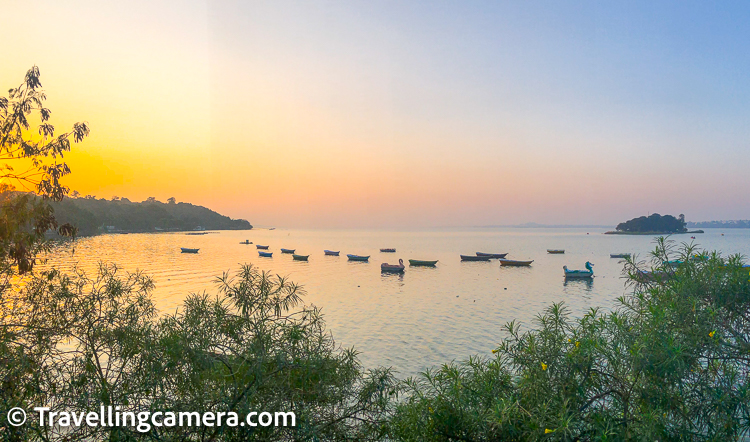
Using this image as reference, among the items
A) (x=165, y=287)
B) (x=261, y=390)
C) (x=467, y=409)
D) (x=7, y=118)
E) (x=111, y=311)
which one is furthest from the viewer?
(x=165, y=287)

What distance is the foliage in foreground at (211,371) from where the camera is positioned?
6.65 metres

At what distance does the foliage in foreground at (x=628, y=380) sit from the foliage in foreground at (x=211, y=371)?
132 cm

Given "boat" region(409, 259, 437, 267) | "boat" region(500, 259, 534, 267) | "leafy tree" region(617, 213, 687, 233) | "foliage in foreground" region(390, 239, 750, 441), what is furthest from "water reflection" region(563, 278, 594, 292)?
"leafy tree" region(617, 213, 687, 233)

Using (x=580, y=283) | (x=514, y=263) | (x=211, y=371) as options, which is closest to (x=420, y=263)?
(x=514, y=263)

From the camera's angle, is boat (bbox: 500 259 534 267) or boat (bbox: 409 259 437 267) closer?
boat (bbox: 500 259 534 267)

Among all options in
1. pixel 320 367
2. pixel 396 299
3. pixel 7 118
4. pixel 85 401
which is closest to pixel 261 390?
pixel 320 367

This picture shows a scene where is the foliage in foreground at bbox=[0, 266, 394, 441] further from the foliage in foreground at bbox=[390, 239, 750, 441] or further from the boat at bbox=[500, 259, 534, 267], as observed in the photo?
the boat at bbox=[500, 259, 534, 267]

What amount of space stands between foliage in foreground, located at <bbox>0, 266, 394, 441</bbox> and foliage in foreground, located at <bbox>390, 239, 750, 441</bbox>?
4.34ft

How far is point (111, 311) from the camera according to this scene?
853 centimetres

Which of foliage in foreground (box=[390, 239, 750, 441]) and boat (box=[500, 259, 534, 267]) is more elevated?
foliage in foreground (box=[390, 239, 750, 441])

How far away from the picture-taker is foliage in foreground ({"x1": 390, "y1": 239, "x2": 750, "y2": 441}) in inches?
222

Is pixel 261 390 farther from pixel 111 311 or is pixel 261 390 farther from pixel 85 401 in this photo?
pixel 111 311

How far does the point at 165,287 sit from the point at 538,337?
46.2 meters

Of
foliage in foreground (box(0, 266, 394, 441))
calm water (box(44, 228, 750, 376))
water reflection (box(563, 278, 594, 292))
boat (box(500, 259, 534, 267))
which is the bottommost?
water reflection (box(563, 278, 594, 292))
